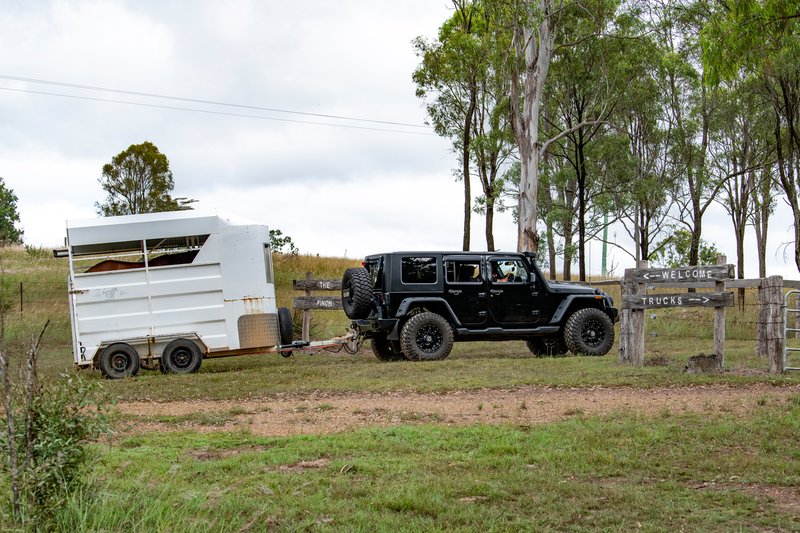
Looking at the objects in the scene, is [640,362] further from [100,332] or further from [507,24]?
[507,24]

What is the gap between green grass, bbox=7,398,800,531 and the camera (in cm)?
586

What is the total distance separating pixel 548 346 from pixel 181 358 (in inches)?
296

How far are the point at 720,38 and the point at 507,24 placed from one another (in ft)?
57.4

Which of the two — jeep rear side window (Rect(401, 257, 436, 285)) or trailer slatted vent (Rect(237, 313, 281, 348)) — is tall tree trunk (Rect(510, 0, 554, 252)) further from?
trailer slatted vent (Rect(237, 313, 281, 348))

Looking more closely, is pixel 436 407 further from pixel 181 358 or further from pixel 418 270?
pixel 181 358

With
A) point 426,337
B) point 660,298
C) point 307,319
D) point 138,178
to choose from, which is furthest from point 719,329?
point 138,178

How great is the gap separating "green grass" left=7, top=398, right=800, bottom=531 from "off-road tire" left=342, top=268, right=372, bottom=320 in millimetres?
7785

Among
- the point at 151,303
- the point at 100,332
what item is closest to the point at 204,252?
the point at 151,303

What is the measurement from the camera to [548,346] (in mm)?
18750

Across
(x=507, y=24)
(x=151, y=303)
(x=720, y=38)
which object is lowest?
(x=151, y=303)

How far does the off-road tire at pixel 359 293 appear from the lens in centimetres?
1708

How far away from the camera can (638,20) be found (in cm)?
3003

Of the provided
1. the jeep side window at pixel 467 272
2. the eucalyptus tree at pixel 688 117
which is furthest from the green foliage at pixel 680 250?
the jeep side window at pixel 467 272

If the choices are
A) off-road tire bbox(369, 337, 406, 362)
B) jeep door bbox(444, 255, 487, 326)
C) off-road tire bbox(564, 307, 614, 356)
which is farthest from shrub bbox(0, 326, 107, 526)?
off-road tire bbox(564, 307, 614, 356)
